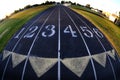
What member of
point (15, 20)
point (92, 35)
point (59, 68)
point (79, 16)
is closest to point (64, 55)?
point (59, 68)

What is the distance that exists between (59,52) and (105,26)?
7.80 meters

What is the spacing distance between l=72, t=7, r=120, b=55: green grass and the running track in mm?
1664

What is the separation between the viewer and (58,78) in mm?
18344

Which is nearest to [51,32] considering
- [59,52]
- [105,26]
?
[59,52]

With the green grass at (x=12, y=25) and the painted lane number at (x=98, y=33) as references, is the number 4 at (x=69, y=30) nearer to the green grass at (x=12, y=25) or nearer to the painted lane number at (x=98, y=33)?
the painted lane number at (x=98, y=33)

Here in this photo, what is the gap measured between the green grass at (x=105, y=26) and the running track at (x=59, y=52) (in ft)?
5.46

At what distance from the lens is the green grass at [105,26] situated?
76.6 feet

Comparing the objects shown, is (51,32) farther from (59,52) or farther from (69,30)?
(59,52)

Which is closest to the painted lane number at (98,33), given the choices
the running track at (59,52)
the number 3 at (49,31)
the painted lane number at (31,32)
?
the running track at (59,52)

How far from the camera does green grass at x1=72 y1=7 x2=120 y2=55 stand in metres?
23.3

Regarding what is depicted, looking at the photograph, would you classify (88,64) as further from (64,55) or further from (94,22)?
(94,22)

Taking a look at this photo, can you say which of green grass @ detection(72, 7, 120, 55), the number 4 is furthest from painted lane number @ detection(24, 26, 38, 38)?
green grass @ detection(72, 7, 120, 55)

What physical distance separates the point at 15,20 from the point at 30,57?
653cm

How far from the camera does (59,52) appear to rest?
62.4 feet
